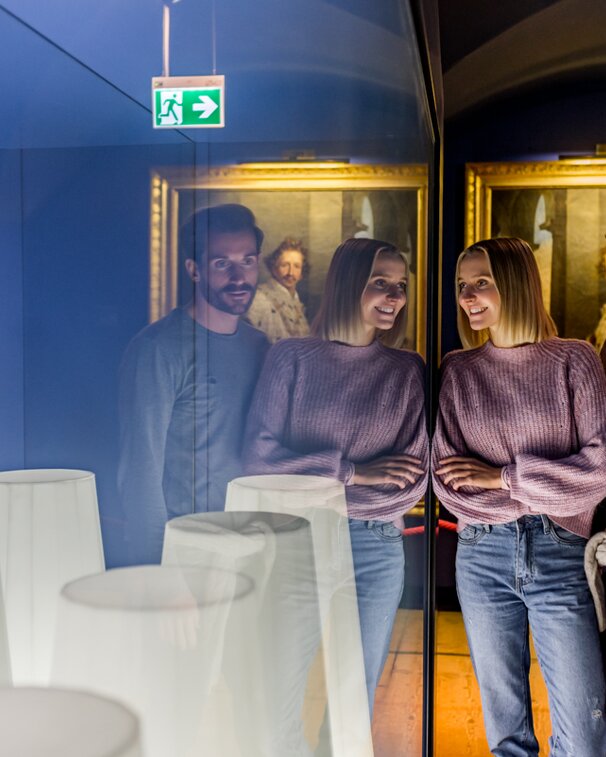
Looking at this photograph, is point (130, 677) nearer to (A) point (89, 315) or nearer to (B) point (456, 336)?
(A) point (89, 315)

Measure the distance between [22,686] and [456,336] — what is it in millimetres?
2765

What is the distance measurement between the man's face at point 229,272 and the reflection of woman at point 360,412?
Answer: 0.05m

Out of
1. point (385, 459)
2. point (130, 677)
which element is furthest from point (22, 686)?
point (385, 459)

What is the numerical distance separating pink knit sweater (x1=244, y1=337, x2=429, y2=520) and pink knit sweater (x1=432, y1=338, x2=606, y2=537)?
1.20 metres

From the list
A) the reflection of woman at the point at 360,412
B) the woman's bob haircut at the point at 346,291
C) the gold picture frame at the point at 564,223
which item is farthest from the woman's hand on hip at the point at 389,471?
the gold picture frame at the point at 564,223

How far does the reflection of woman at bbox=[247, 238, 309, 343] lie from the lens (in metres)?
Result: 0.35

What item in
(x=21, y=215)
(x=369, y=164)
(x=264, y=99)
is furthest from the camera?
(x=369, y=164)

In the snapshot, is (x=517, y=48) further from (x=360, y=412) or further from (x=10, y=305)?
(x=10, y=305)

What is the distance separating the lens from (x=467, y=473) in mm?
2088

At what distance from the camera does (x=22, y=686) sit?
0.75 ft

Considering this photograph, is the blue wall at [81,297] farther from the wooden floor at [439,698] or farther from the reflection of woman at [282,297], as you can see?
the wooden floor at [439,698]

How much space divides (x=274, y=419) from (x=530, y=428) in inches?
68.2

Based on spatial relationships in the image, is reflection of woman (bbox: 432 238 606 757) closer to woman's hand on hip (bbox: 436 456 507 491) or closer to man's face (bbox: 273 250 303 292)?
woman's hand on hip (bbox: 436 456 507 491)

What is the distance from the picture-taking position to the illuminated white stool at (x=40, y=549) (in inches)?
9.1
